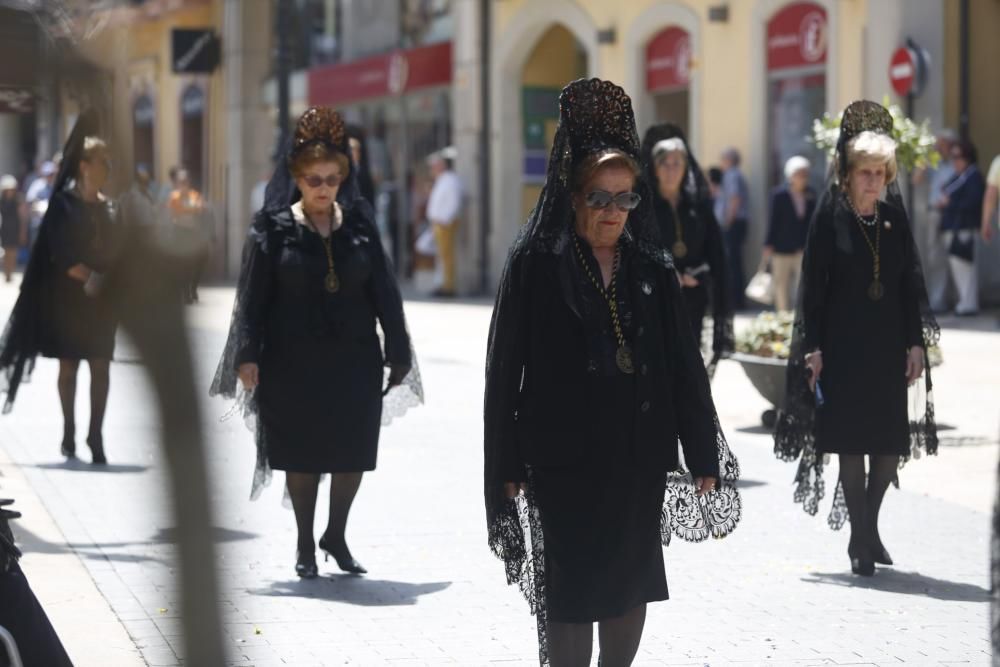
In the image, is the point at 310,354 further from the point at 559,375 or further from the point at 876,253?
the point at 559,375

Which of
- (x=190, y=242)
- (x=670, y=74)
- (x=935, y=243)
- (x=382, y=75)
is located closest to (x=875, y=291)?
(x=190, y=242)

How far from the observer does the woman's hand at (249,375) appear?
693 centimetres

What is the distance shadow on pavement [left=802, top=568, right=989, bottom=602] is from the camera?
678cm

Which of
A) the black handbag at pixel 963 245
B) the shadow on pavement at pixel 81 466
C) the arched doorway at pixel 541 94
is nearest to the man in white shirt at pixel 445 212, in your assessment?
the arched doorway at pixel 541 94

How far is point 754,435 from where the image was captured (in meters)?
11.4

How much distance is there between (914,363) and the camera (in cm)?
725

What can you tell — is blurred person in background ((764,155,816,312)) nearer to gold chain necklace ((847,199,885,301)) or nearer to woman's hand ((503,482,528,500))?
gold chain necklace ((847,199,885,301))

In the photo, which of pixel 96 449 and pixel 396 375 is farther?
pixel 96 449

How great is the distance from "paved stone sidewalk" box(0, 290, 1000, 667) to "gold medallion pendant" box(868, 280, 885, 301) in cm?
112

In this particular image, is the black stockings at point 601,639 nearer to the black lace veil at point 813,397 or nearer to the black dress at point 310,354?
the black dress at point 310,354

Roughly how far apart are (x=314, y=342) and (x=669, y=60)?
1650cm

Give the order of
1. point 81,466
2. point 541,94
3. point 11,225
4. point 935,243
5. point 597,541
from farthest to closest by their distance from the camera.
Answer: point 11,225 < point 541,94 < point 935,243 < point 81,466 < point 597,541

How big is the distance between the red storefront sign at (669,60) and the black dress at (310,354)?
52.1 feet

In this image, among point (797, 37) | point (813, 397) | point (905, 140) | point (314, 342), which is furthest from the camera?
point (797, 37)
